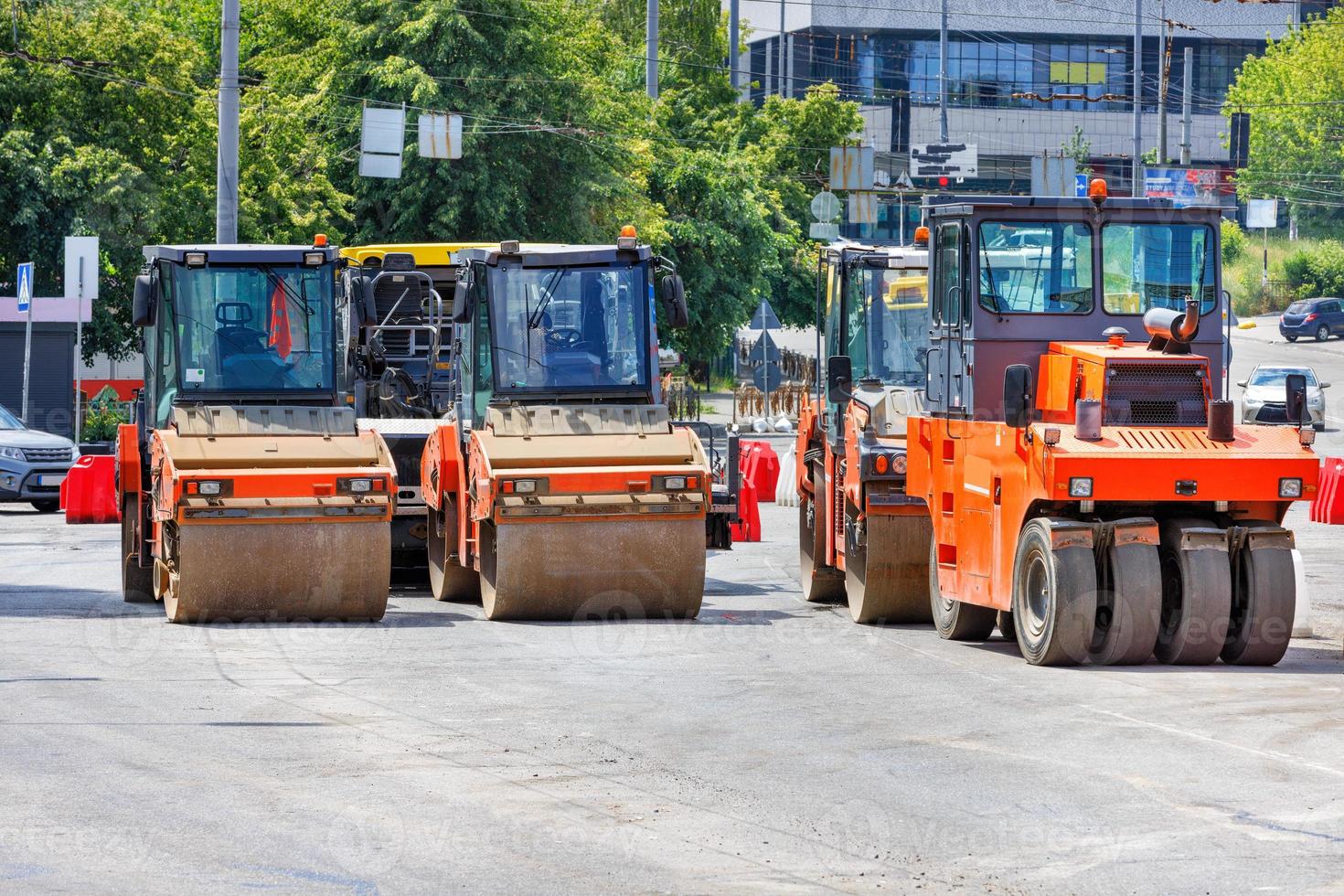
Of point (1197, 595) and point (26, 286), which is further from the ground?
point (26, 286)

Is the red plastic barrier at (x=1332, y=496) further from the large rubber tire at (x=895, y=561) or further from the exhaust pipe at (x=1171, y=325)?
the exhaust pipe at (x=1171, y=325)

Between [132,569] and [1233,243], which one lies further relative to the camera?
[1233,243]

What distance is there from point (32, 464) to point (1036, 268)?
16.8 meters

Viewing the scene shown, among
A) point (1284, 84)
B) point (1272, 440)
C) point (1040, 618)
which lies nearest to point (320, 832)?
point (1040, 618)

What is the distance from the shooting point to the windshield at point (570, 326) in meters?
16.6

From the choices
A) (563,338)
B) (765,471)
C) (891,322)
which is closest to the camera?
(563,338)

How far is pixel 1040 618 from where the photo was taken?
43.8 ft

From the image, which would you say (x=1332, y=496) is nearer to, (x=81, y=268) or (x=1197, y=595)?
(x=1197, y=595)

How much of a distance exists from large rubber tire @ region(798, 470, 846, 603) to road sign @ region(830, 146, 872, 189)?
38831mm

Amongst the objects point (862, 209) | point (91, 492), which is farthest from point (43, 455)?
point (862, 209)

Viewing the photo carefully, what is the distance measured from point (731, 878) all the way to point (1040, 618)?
19.8 feet

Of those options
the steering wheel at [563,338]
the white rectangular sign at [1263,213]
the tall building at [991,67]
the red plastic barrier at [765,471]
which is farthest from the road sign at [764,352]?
the tall building at [991,67]

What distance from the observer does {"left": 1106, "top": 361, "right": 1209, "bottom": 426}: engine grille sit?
1336 centimetres

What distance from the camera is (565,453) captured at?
15.6 m
